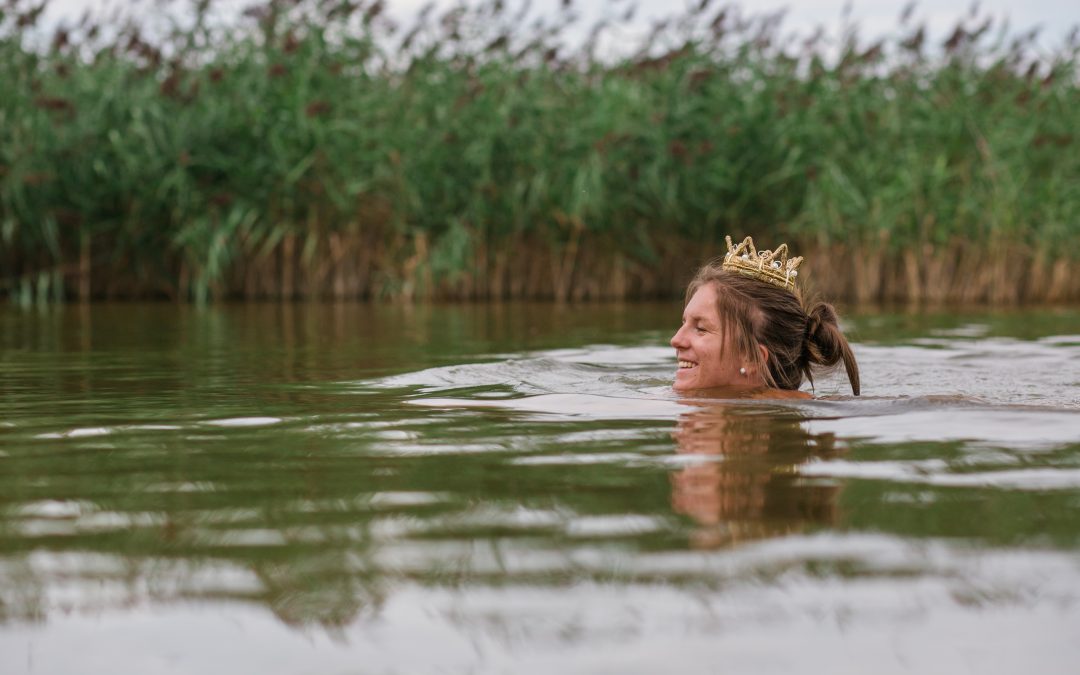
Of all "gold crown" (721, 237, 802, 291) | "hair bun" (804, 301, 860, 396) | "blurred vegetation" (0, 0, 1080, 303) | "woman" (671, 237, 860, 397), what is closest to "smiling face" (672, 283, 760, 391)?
"woman" (671, 237, 860, 397)

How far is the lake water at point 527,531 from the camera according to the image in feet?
5.42

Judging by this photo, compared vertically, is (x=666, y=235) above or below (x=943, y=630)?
above

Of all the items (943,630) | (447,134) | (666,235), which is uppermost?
(447,134)

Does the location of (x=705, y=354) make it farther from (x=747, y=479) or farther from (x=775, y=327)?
(x=747, y=479)

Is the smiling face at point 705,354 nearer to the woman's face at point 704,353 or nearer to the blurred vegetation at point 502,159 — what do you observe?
the woman's face at point 704,353

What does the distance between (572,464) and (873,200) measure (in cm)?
929

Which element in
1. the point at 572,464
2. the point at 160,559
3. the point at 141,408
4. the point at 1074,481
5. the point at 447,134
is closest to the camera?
the point at 160,559

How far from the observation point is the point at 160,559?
2.08 m

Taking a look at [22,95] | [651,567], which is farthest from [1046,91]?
[651,567]

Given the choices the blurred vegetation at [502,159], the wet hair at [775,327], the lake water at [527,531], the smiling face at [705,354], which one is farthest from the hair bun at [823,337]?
the blurred vegetation at [502,159]

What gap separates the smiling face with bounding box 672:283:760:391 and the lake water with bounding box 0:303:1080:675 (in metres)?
0.27

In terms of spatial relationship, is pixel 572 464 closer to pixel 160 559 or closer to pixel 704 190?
pixel 160 559

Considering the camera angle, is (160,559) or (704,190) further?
(704,190)

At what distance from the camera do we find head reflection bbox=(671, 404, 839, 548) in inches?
89.3
